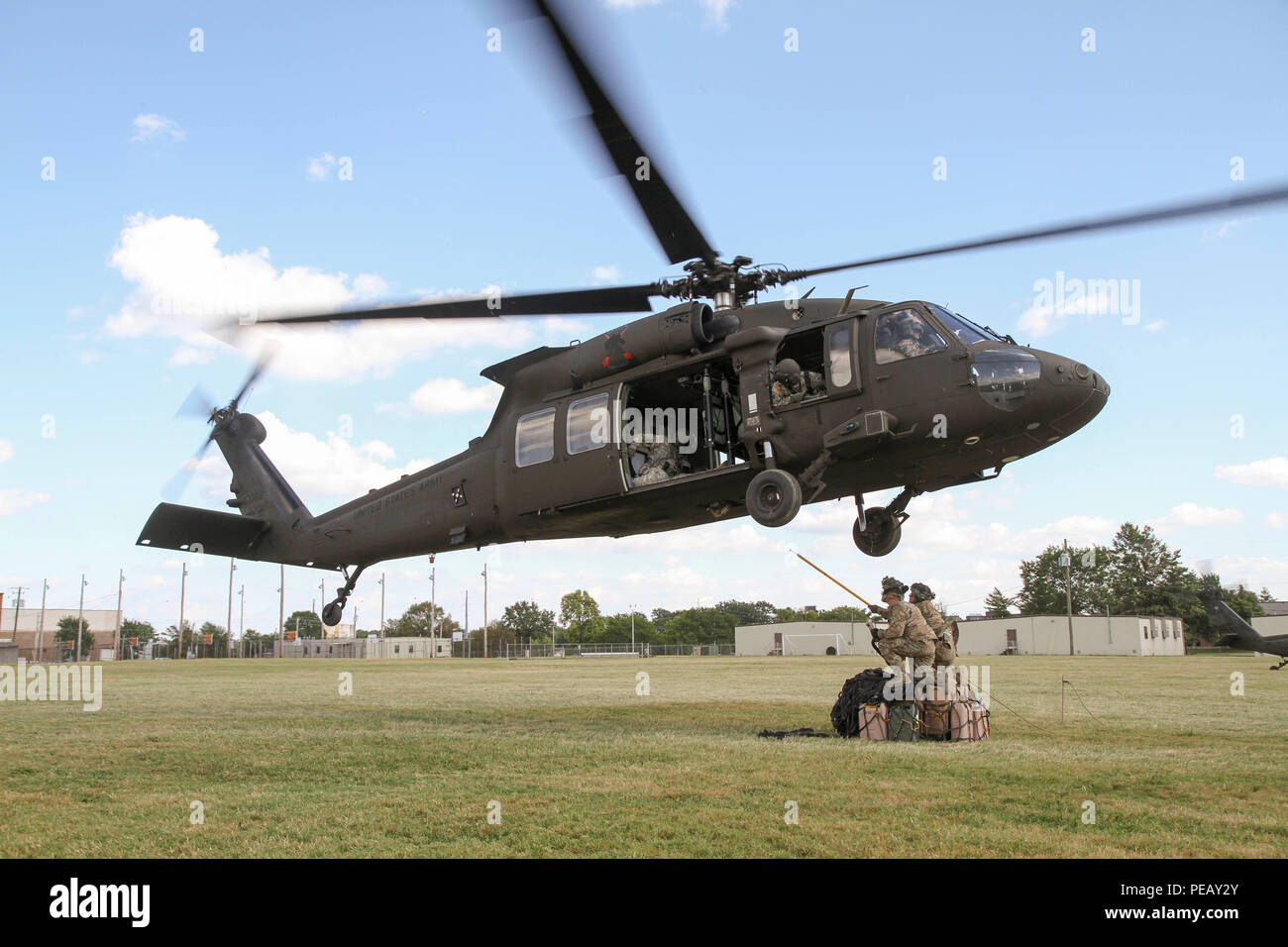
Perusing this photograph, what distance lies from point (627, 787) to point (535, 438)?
6325mm

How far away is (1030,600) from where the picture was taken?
106125 millimetres

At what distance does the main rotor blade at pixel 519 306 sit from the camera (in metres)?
11.5

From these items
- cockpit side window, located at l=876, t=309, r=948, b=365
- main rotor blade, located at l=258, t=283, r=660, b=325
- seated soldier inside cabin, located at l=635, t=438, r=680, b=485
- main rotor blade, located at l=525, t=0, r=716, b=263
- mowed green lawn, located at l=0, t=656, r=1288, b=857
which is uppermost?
main rotor blade, located at l=525, t=0, r=716, b=263

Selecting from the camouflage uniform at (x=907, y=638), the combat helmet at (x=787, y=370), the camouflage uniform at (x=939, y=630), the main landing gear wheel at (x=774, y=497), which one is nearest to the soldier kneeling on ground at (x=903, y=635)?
the camouflage uniform at (x=907, y=638)

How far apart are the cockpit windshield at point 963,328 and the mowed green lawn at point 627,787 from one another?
15.1 feet

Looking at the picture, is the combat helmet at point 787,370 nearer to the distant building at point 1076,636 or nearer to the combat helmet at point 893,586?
the combat helmet at point 893,586

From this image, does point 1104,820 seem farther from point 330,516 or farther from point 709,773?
point 330,516

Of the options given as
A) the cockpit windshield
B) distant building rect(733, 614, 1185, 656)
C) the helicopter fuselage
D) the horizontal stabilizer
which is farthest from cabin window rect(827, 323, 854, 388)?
distant building rect(733, 614, 1185, 656)

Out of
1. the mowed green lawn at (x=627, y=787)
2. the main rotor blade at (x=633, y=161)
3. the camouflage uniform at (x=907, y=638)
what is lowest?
the mowed green lawn at (x=627, y=787)

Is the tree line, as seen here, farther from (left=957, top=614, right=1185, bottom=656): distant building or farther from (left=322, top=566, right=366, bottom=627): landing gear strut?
(left=322, top=566, right=366, bottom=627): landing gear strut

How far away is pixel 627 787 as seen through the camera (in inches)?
313

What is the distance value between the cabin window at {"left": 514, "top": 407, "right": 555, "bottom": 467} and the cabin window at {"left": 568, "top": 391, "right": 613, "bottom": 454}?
1.29ft

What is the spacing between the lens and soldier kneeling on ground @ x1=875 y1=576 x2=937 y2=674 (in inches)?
463
